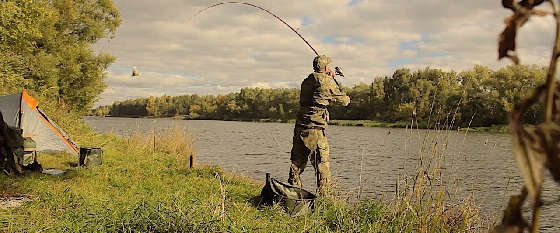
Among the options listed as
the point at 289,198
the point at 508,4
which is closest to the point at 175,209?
the point at 289,198

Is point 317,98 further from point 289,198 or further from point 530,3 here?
point 530,3

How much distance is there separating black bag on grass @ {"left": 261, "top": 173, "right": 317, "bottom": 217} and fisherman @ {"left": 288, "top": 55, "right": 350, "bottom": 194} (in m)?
0.84

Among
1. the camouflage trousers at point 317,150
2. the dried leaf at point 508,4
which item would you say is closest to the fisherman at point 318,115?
the camouflage trousers at point 317,150

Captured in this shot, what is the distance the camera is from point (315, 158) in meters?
7.45

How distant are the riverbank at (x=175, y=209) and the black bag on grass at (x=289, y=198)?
14 centimetres

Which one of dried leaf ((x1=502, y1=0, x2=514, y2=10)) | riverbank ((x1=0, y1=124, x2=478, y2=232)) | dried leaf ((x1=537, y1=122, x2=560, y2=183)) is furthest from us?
riverbank ((x1=0, y1=124, x2=478, y2=232))

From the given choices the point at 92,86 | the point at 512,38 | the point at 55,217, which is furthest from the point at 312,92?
the point at 92,86

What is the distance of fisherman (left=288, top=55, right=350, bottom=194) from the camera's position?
746 centimetres

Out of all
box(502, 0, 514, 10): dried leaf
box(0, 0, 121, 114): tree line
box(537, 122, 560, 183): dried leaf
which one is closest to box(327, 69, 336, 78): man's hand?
box(502, 0, 514, 10): dried leaf

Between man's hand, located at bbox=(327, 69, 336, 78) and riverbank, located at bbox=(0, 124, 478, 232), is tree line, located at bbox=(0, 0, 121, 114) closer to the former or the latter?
riverbank, located at bbox=(0, 124, 478, 232)

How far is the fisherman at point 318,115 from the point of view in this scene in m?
7.46

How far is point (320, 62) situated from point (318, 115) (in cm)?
85

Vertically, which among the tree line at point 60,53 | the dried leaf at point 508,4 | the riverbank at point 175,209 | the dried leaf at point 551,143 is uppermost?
the tree line at point 60,53

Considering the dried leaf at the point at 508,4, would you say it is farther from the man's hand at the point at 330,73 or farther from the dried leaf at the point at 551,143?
the man's hand at the point at 330,73
